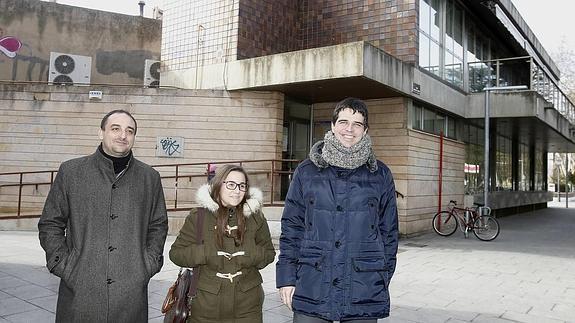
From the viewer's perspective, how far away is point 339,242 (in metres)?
2.42

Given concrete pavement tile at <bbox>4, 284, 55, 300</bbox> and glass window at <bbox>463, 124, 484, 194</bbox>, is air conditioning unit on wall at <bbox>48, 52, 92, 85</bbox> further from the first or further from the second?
glass window at <bbox>463, 124, 484, 194</bbox>

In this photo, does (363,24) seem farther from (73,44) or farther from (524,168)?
(524,168)

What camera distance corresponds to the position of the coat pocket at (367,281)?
2.38 meters

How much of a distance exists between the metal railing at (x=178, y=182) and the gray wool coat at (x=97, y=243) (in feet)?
26.9

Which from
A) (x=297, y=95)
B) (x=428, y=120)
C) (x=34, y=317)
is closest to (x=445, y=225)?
(x=428, y=120)

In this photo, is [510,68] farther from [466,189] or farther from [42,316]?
[42,316]

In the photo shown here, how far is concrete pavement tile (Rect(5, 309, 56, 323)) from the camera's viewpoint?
13.6 feet

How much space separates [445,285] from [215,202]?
457 cm

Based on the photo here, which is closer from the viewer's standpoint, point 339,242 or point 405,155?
point 339,242

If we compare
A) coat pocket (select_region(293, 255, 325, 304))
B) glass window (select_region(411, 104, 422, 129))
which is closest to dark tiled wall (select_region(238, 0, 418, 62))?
glass window (select_region(411, 104, 422, 129))

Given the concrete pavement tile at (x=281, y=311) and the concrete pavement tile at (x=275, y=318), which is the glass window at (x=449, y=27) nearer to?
the concrete pavement tile at (x=281, y=311)

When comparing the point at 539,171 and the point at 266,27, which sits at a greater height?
the point at 266,27

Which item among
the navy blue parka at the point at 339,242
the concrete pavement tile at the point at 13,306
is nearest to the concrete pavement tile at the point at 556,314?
the navy blue parka at the point at 339,242

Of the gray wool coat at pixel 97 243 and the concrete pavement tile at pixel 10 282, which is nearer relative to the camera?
the gray wool coat at pixel 97 243
